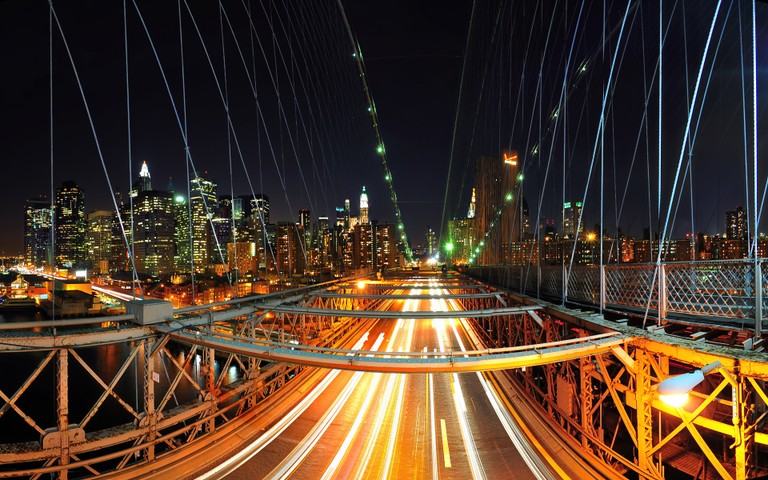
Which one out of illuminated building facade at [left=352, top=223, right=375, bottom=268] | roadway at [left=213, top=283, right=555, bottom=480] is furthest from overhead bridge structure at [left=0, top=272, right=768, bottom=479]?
illuminated building facade at [left=352, top=223, right=375, bottom=268]

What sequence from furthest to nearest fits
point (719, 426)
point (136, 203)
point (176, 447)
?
point (136, 203)
point (176, 447)
point (719, 426)

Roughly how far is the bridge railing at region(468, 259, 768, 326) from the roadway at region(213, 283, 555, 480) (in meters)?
4.07

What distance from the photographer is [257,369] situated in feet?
31.8

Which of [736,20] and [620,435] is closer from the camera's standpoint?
[736,20]

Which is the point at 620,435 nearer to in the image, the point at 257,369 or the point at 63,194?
the point at 257,369

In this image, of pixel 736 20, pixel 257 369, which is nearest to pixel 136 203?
pixel 257 369

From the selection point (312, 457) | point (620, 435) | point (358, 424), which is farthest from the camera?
point (620, 435)

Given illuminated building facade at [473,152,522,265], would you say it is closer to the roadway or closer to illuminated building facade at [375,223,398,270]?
the roadway

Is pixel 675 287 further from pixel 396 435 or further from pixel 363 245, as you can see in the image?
Answer: pixel 363 245

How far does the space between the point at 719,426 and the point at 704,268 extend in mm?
4525

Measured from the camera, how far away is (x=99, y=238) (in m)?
126

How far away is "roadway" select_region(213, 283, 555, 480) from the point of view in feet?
24.0

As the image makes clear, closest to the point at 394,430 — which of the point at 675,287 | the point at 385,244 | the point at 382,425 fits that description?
the point at 382,425

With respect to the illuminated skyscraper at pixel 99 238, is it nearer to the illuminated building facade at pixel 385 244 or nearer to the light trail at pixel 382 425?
the illuminated building facade at pixel 385 244
